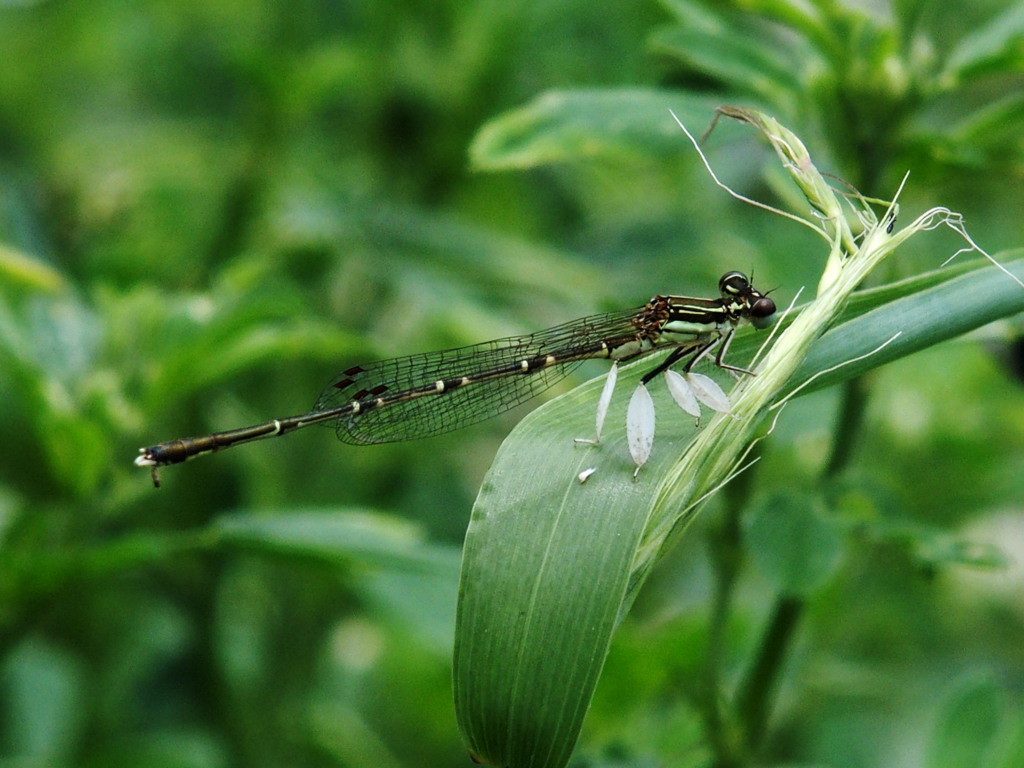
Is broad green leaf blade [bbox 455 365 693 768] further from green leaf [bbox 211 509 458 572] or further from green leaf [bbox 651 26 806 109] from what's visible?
green leaf [bbox 651 26 806 109]

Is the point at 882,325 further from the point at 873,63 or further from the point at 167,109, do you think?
the point at 167,109

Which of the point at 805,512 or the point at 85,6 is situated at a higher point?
the point at 85,6

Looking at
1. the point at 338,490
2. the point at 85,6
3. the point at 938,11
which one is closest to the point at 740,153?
the point at 938,11

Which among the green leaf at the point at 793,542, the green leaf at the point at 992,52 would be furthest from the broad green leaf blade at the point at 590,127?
the green leaf at the point at 793,542

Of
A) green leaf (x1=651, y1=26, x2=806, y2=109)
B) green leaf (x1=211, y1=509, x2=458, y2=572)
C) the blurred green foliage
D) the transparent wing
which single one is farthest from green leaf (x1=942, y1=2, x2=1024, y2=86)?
green leaf (x1=211, y1=509, x2=458, y2=572)

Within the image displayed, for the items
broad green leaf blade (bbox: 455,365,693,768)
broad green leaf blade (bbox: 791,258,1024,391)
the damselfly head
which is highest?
the damselfly head

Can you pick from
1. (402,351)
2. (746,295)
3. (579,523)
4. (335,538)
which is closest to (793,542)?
(746,295)
